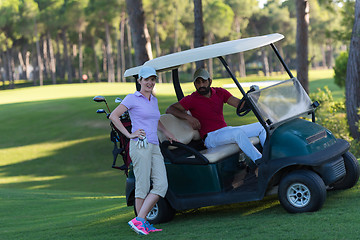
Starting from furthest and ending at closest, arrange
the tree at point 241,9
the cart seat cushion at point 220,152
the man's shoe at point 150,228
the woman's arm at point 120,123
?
the tree at point 241,9 → the cart seat cushion at point 220,152 → the man's shoe at point 150,228 → the woman's arm at point 120,123

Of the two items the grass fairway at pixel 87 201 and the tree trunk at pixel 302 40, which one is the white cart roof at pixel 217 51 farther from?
the tree trunk at pixel 302 40

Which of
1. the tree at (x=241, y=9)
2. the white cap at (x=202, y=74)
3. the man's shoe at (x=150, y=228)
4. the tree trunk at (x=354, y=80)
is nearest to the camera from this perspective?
the man's shoe at (x=150, y=228)

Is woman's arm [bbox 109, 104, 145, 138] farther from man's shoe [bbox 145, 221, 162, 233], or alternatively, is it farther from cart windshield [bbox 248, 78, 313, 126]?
cart windshield [bbox 248, 78, 313, 126]

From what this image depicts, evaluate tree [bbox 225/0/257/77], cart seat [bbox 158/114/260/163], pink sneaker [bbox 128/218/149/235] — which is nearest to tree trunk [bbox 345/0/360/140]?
cart seat [bbox 158/114/260/163]

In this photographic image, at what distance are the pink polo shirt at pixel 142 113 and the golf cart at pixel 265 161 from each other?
484mm

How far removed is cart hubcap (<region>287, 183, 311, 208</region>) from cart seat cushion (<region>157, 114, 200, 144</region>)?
Answer: 1584 millimetres

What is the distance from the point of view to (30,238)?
607 centimetres

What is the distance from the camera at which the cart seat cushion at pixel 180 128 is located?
6.25 m

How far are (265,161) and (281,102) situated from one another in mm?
753

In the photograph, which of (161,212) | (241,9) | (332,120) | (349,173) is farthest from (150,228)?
(241,9)

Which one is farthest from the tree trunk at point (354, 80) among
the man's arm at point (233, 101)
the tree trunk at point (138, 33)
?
the man's arm at point (233, 101)

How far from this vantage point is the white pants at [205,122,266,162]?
5482 mm

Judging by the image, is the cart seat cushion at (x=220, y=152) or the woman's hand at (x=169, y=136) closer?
the cart seat cushion at (x=220, y=152)

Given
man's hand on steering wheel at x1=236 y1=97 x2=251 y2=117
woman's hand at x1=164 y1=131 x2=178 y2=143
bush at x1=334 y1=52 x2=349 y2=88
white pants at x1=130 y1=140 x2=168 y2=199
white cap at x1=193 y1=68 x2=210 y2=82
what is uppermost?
white cap at x1=193 y1=68 x2=210 y2=82
